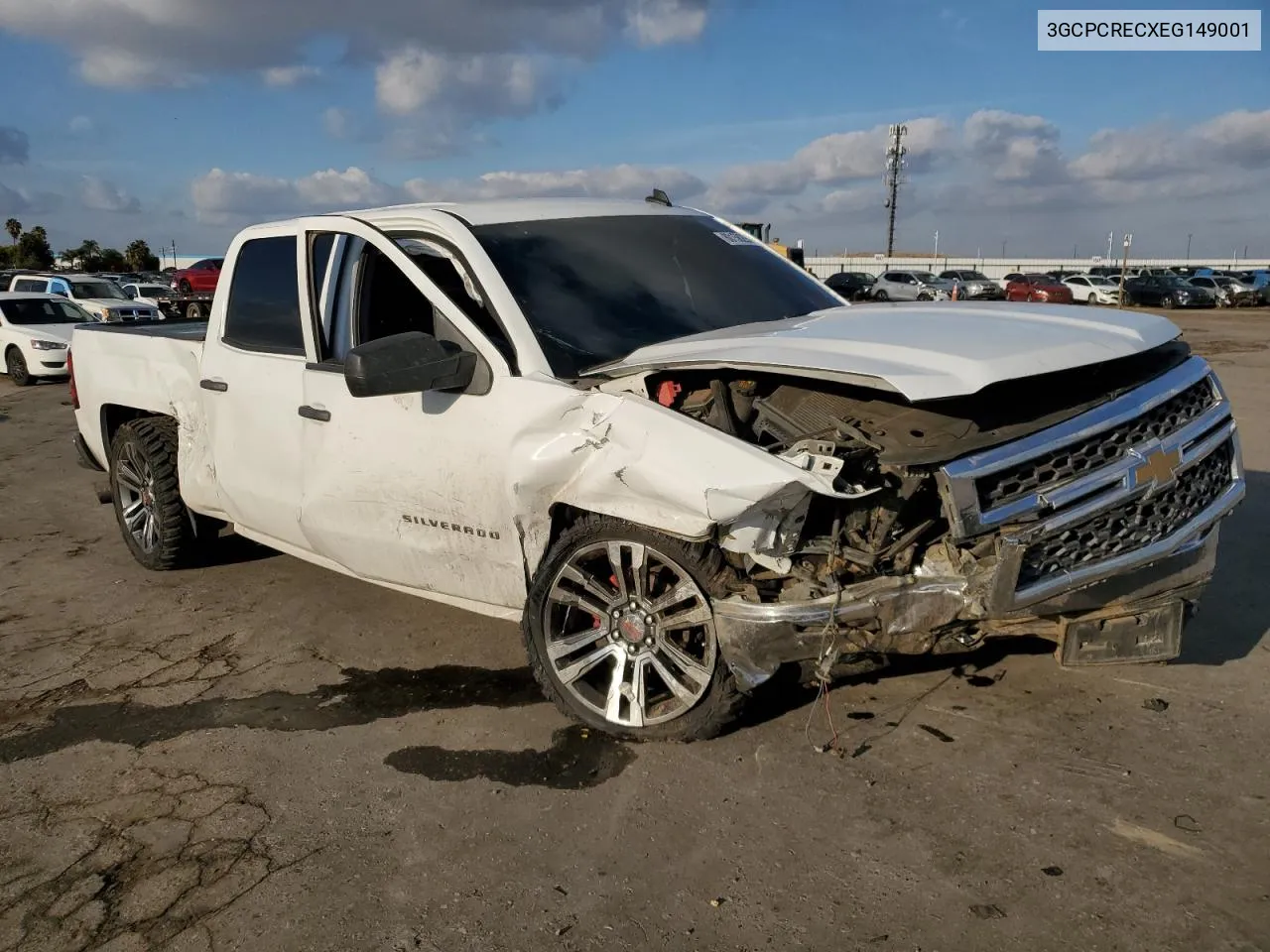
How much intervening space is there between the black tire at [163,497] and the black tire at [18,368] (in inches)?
554

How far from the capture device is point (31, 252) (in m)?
75.1

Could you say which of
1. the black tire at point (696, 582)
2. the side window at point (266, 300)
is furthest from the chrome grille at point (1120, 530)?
the side window at point (266, 300)

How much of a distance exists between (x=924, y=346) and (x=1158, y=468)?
2.74ft

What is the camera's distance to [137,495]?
606 cm

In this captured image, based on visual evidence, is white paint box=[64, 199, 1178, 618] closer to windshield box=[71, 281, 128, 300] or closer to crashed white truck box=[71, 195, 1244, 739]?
crashed white truck box=[71, 195, 1244, 739]

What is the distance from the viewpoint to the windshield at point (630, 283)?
154 inches

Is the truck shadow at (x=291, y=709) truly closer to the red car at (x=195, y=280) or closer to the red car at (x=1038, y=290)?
the red car at (x=195, y=280)

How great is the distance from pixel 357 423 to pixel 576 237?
4.06ft

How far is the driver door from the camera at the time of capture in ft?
12.1

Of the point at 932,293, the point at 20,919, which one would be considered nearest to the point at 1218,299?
the point at 932,293

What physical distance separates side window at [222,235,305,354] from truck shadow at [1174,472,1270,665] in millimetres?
4128

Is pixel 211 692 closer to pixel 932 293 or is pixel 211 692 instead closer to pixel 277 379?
pixel 277 379

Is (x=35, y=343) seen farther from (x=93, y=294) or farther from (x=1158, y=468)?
(x=1158, y=468)

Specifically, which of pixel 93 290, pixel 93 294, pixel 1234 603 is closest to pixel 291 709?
pixel 1234 603
